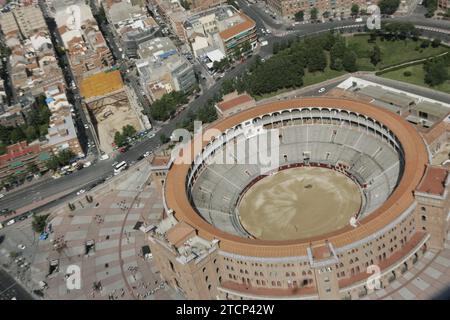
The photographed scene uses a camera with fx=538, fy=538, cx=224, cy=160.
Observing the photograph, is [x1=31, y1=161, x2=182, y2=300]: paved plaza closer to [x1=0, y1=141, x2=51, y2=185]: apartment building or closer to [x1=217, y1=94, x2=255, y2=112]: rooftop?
[x1=0, y1=141, x2=51, y2=185]: apartment building

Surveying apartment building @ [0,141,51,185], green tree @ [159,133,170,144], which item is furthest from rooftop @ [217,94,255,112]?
apartment building @ [0,141,51,185]

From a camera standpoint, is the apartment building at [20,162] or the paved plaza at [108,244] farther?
the apartment building at [20,162]

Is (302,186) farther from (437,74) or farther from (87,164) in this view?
(87,164)

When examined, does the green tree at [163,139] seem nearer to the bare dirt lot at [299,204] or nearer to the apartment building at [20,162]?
the apartment building at [20,162]

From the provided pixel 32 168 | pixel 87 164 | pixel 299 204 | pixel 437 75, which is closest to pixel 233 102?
pixel 299 204

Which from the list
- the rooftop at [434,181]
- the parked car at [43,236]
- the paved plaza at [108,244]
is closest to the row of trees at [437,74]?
the rooftop at [434,181]

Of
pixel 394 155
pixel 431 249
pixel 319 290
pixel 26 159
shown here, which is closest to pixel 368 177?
pixel 394 155
